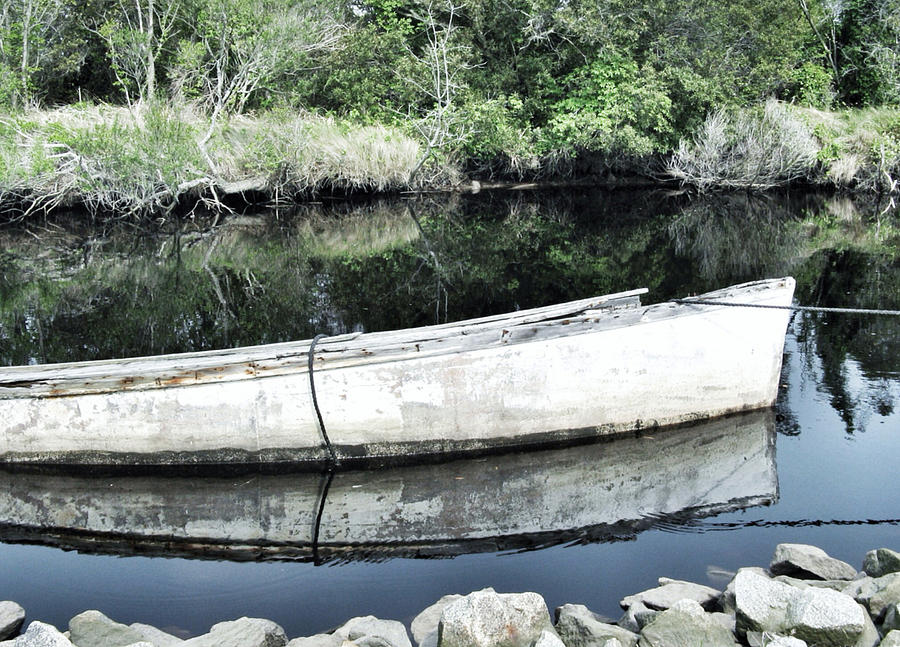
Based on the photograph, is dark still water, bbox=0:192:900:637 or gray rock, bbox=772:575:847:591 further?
dark still water, bbox=0:192:900:637

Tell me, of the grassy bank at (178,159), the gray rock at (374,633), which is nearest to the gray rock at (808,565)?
the gray rock at (374,633)

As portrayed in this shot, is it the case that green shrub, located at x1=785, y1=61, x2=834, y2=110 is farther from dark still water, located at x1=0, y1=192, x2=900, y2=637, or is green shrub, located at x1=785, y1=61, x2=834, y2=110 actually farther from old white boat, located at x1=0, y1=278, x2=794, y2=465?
old white boat, located at x1=0, y1=278, x2=794, y2=465

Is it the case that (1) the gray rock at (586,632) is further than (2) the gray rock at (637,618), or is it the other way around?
(2) the gray rock at (637,618)

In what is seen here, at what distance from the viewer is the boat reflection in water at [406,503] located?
5.82 metres

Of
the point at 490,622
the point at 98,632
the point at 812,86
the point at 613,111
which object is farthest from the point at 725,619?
the point at 812,86

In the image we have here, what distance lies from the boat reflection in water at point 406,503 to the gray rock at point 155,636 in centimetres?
120

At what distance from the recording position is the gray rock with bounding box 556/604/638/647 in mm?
4020

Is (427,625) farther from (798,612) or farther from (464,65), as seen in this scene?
(464,65)

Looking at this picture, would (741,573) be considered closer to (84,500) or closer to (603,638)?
(603,638)

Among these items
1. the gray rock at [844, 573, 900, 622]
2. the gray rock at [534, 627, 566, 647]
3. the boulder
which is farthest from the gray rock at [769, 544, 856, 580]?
the gray rock at [534, 627, 566, 647]

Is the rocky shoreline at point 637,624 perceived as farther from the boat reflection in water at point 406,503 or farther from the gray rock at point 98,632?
the boat reflection in water at point 406,503

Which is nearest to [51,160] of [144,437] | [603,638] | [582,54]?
[144,437]

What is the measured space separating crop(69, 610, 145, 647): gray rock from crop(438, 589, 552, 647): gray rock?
1643 mm

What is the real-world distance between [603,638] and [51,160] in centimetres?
1688
